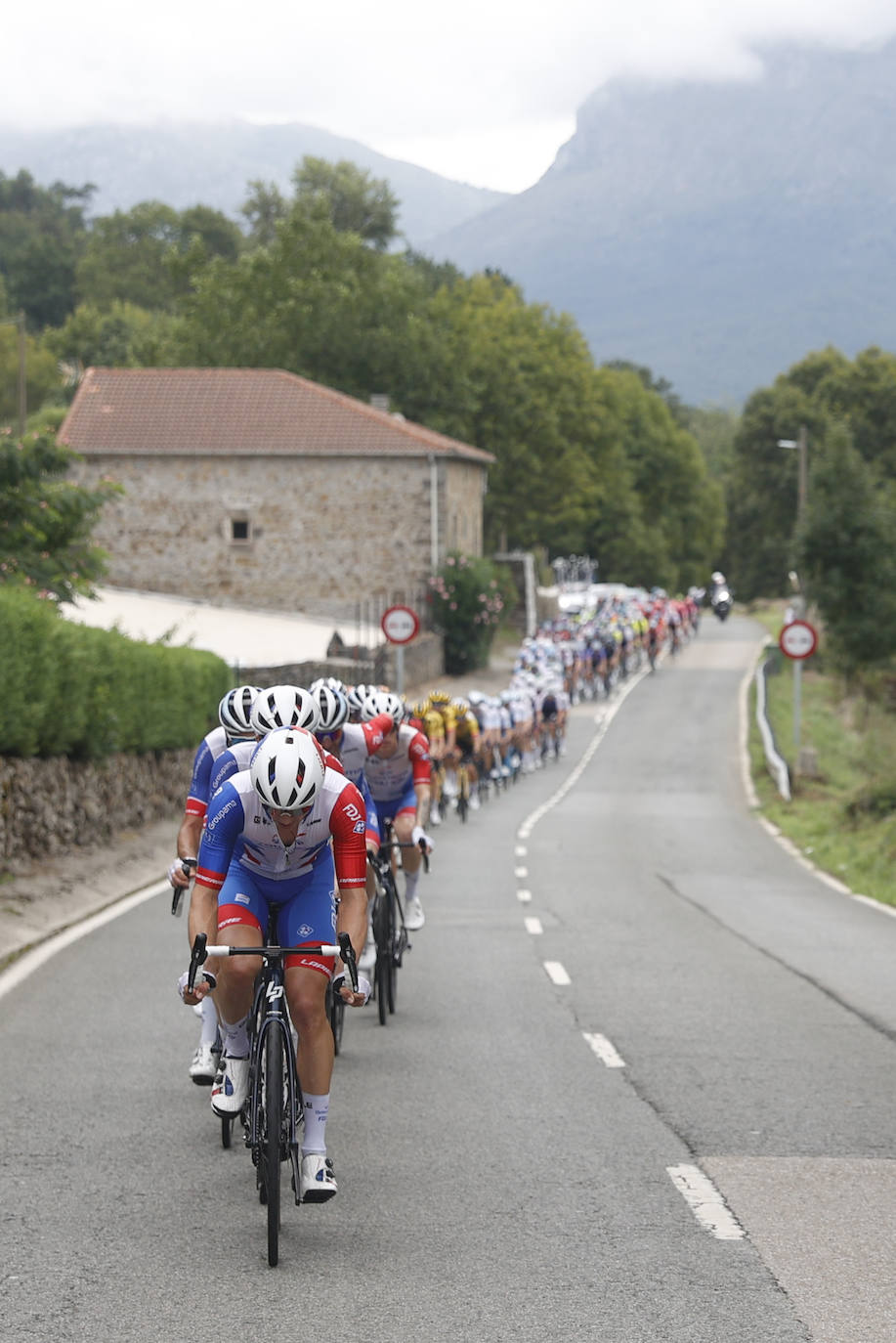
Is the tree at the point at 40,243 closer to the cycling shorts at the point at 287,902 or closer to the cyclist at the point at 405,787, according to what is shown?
the cyclist at the point at 405,787

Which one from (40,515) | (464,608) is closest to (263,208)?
(464,608)

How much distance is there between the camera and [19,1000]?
463 inches

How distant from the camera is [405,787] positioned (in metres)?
12.3

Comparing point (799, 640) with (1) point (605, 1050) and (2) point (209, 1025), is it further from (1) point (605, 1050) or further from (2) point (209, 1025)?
(2) point (209, 1025)

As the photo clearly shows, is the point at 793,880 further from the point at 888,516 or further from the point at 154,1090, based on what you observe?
the point at 888,516

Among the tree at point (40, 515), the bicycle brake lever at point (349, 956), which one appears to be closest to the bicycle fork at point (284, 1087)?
the bicycle brake lever at point (349, 956)

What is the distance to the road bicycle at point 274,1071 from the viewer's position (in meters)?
6.22

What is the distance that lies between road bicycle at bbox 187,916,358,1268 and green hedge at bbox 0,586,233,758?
10.2m

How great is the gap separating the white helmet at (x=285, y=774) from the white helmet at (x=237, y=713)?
231 cm

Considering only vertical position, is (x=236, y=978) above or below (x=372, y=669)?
above

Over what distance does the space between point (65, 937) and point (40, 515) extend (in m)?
7.66

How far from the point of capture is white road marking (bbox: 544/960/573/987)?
522 inches

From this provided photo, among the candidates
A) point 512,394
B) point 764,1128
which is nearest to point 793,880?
point 764,1128

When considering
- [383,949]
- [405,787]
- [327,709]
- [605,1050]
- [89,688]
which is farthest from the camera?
[89,688]
